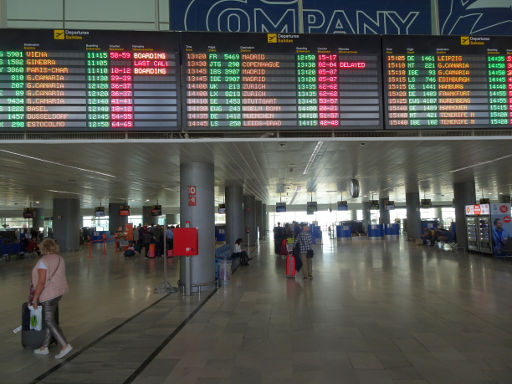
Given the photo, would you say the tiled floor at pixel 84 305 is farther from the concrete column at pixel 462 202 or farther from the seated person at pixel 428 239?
the seated person at pixel 428 239

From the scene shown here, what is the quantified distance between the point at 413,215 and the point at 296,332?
26055mm

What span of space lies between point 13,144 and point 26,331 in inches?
149

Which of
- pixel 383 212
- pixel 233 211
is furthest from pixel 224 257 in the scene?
pixel 383 212

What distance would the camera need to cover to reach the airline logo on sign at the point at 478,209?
17527 mm

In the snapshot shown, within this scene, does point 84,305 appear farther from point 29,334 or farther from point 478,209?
point 478,209

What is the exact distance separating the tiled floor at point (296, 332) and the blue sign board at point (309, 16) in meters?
6.41

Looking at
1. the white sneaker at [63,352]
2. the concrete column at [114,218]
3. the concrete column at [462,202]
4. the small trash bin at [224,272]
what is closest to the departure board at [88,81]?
the white sneaker at [63,352]

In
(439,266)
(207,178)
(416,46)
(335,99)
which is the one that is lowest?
(439,266)

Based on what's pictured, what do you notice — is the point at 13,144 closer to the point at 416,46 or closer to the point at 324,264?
the point at 416,46

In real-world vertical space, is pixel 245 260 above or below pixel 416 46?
below

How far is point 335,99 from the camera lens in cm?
723

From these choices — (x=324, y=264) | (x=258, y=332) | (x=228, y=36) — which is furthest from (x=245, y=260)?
(x=228, y=36)

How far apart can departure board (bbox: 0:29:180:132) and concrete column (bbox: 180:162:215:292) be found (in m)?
3.16

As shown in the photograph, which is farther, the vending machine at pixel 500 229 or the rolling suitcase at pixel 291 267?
the vending machine at pixel 500 229
